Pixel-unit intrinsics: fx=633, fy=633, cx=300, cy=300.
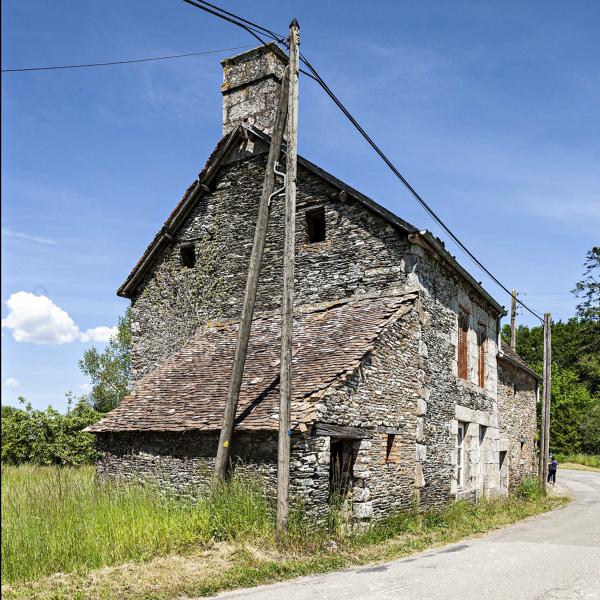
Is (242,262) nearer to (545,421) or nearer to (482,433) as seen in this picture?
(482,433)

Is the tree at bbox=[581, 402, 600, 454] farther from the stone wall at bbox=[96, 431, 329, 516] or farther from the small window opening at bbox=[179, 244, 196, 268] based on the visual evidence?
the stone wall at bbox=[96, 431, 329, 516]

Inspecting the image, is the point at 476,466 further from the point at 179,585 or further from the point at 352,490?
the point at 179,585

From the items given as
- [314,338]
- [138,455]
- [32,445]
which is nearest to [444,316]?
[314,338]

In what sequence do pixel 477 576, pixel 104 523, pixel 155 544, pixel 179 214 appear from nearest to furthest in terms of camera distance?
pixel 477 576
pixel 155 544
pixel 104 523
pixel 179 214

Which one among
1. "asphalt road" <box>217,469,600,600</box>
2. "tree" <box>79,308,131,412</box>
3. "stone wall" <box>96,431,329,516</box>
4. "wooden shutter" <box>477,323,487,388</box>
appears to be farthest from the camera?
"tree" <box>79,308,131,412</box>

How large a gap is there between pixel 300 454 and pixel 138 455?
3999 mm

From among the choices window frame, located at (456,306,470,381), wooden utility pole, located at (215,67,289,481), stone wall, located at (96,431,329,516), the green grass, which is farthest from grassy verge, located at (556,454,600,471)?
wooden utility pole, located at (215,67,289,481)

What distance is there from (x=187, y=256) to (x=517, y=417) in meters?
13.1

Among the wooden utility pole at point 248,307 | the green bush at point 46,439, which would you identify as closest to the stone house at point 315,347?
the wooden utility pole at point 248,307

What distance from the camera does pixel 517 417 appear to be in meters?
22.5

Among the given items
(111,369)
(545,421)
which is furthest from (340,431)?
(111,369)

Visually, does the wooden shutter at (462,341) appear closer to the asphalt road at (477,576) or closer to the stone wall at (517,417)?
the stone wall at (517,417)

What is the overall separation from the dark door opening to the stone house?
0.11ft

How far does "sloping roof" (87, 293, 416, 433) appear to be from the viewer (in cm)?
1085
